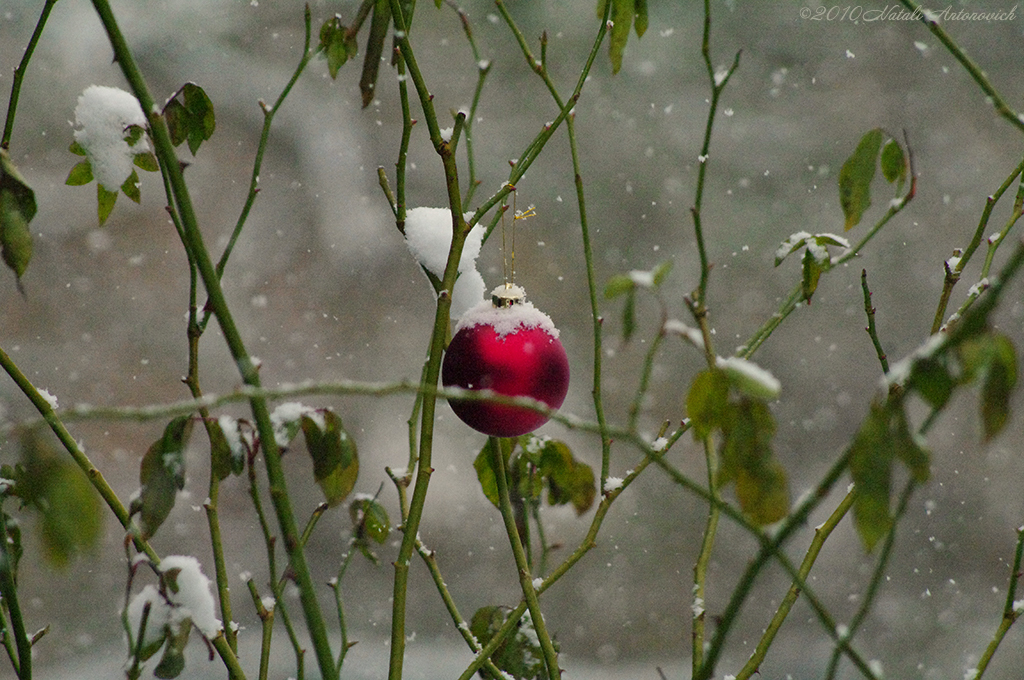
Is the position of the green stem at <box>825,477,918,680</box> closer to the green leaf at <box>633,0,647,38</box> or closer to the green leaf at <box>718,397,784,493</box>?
the green leaf at <box>718,397,784,493</box>

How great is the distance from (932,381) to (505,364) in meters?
0.30

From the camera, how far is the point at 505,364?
53 centimetres

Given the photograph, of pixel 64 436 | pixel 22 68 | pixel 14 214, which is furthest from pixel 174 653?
pixel 22 68

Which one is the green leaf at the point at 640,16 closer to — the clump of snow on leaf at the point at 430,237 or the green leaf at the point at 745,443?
the clump of snow on leaf at the point at 430,237

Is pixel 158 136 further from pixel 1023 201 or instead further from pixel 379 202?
pixel 379 202

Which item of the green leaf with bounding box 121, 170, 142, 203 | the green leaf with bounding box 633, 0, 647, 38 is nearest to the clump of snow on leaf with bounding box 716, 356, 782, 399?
the green leaf with bounding box 633, 0, 647, 38

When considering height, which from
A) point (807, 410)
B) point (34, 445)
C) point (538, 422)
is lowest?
point (34, 445)

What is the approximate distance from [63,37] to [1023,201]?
1.64m

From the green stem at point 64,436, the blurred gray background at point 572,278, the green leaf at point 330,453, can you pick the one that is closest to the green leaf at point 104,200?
the green stem at point 64,436

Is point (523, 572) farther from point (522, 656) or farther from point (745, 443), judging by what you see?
point (745, 443)

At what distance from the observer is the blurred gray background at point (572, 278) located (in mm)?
1679

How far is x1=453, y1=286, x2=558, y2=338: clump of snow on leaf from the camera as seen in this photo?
542 millimetres

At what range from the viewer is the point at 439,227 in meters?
0.55

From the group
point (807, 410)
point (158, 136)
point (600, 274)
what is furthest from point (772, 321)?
point (807, 410)
